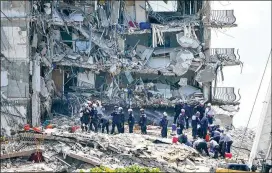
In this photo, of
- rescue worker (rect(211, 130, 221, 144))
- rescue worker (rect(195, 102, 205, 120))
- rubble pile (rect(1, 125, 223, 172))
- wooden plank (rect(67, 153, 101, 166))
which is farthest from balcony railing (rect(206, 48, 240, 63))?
wooden plank (rect(67, 153, 101, 166))

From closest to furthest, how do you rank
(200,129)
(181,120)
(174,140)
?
(174,140) → (200,129) → (181,120)

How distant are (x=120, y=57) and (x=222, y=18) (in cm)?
737

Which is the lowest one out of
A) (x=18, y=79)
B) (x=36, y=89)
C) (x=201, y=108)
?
(x=201, y=108)

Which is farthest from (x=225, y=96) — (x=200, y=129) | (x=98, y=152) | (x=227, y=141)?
(x=98, y=152)

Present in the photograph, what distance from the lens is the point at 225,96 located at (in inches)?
2534

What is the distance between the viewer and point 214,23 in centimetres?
6300

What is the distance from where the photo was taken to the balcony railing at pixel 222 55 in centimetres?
6328

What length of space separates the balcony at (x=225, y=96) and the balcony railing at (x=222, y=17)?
452cm

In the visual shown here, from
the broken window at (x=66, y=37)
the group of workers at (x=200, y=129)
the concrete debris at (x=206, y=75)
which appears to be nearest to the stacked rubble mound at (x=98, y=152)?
the group of workers at (x=200, y=129)

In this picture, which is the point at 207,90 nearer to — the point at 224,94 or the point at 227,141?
the point at 224,94

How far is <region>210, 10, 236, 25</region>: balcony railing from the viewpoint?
206 ft

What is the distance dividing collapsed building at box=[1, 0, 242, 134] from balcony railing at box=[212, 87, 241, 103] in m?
0.07

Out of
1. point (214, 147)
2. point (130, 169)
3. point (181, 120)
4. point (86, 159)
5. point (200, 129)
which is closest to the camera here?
point (130, 169)

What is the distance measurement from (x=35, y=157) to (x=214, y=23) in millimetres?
21832
